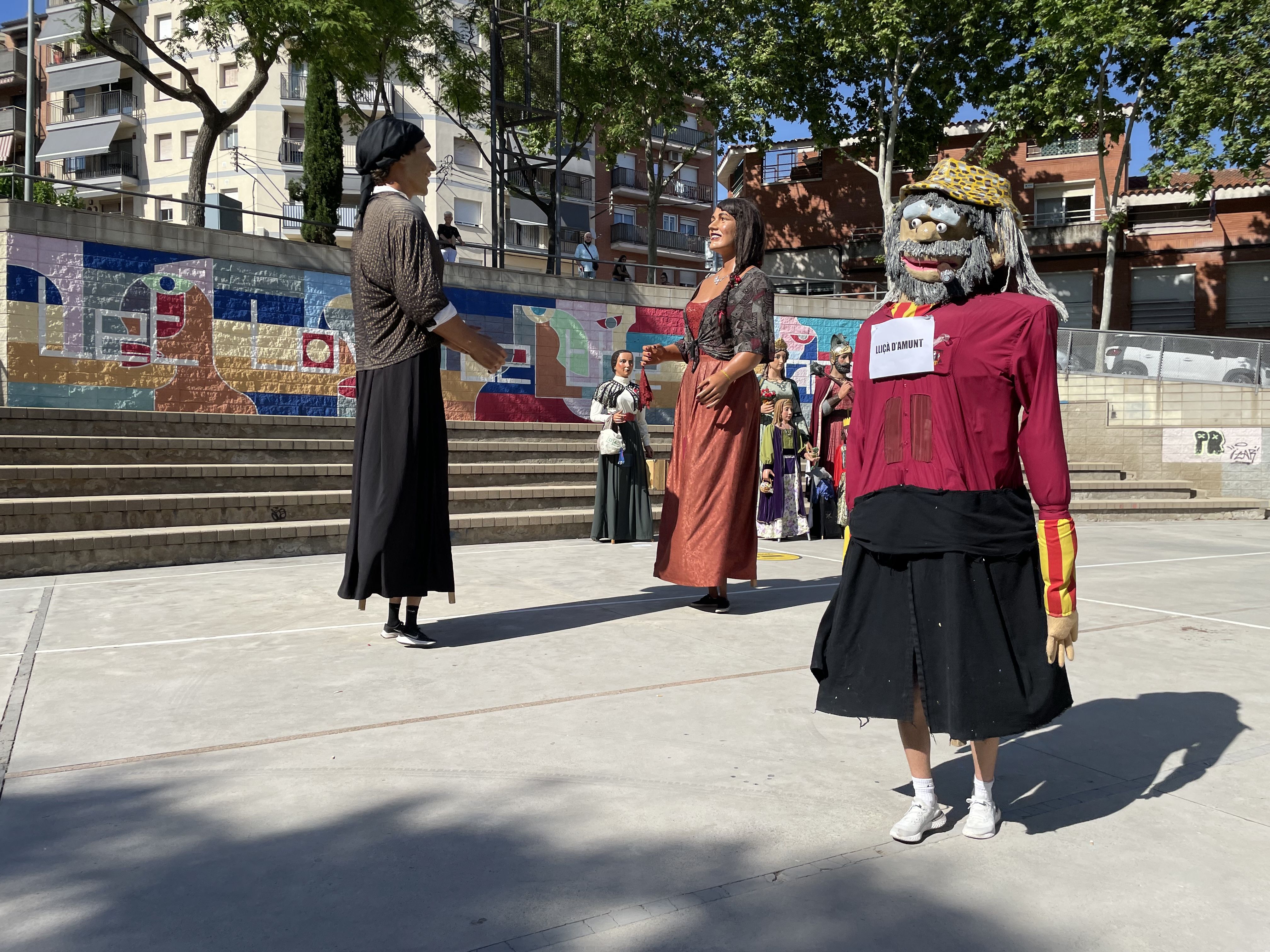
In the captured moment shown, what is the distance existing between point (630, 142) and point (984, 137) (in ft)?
41.7

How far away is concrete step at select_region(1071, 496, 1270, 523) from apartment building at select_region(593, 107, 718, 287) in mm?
42417

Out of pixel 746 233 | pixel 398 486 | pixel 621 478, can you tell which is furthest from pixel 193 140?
pixel 398 486

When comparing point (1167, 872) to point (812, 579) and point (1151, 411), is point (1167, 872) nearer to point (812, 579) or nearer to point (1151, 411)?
point (812, 579)

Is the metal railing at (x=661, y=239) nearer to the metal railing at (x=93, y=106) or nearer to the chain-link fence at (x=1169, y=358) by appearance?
the metal railing at (x=93, y=106)

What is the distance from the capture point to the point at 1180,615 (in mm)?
5977

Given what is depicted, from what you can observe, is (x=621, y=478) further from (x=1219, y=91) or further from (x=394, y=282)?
(x=1219, y=91)

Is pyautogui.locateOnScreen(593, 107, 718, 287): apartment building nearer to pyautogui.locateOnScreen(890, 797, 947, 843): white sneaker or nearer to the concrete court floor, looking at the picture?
the concrete court floor

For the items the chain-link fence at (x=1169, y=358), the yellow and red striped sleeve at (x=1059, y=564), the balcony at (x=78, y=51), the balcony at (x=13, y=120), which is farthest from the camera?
the balcony at (x=13, y=120)

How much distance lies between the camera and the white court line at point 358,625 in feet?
15.0

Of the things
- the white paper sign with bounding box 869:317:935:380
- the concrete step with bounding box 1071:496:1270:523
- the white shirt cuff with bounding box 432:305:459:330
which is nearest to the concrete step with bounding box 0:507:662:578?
the white shirt cuff with bounding box 432:305:459:330

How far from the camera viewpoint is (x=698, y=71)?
95.7ft

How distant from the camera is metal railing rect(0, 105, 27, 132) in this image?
52.2 meters

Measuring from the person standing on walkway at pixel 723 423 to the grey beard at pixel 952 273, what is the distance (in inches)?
110

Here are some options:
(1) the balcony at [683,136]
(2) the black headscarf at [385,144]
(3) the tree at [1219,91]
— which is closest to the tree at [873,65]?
(3) the tree at [1219,91]
